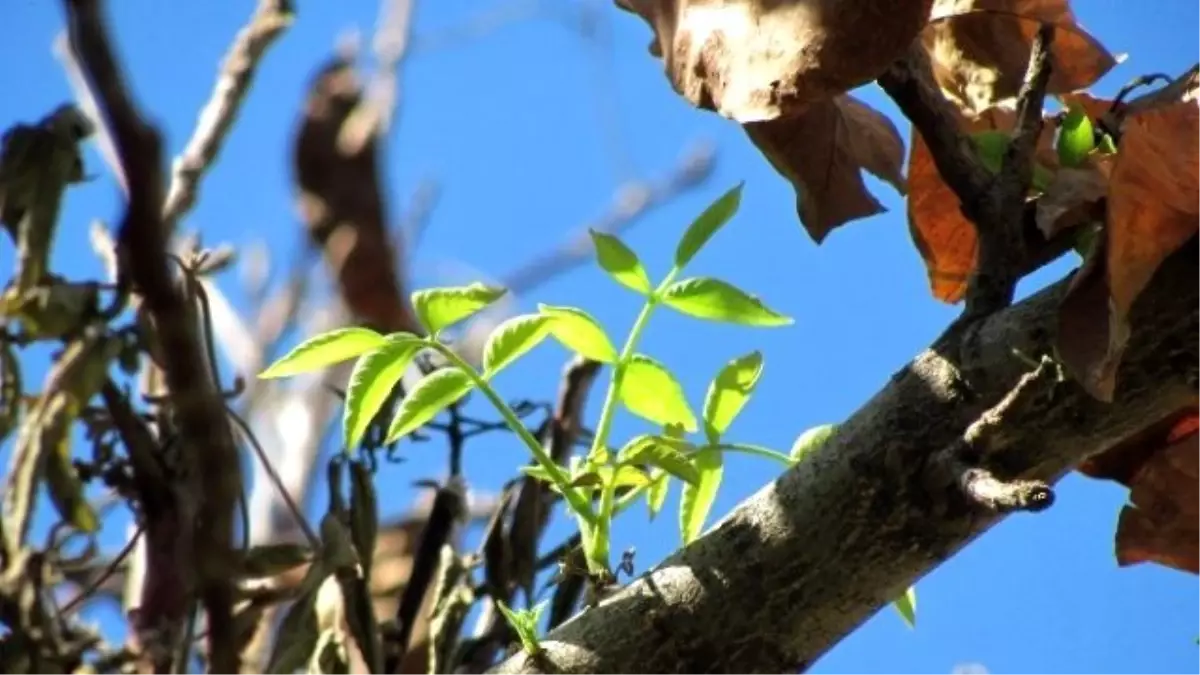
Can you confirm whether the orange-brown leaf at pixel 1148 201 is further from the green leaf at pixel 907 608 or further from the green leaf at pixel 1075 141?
the green leaf at pixel 907 608

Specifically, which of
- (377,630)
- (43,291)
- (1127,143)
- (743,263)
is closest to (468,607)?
(377,630)

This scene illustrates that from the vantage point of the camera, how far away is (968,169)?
0.42 metres

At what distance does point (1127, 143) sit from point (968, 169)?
5cm

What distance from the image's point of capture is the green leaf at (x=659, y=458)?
0.44m

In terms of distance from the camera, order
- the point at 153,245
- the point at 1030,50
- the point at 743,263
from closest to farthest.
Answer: the point at 153,245
the point at 1030,50
the point at 743,263

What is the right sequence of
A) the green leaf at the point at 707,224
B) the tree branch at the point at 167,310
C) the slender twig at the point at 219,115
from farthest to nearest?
1. the slender twig at the point at 219,115
2. the green leaf at the point at 707,224
3. the tree branch at the point at 167,310

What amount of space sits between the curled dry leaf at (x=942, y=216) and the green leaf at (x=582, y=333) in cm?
12

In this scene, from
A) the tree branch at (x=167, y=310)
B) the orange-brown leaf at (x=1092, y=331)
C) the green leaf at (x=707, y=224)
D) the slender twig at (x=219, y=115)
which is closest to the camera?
the tree branch at (x=167, y=310)

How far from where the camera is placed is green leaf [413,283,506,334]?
0.45 m

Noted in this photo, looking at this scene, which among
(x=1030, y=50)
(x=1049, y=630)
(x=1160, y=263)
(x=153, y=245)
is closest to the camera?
(x=153, y=245)

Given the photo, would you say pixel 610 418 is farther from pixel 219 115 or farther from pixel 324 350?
pixel 219 115

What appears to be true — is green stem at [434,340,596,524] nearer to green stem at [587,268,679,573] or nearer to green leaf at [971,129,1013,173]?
green stem at [587,268,679,573]

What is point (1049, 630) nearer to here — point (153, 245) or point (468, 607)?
point (468, 607)

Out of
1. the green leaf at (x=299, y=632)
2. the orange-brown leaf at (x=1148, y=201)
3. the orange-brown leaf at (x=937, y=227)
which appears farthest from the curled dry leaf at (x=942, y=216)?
the green leaf at (x=299, y=632)
